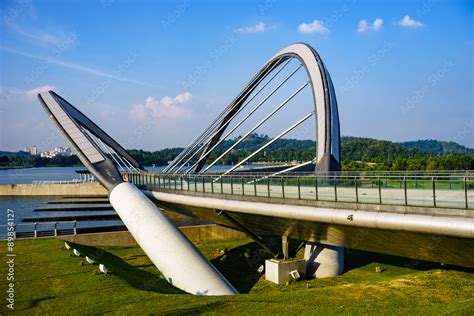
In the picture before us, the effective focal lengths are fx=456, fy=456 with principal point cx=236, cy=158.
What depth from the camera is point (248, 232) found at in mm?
20984

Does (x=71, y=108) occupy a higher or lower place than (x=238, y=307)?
higher

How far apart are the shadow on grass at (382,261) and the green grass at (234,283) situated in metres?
0.05

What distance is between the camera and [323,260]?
20.0 meters

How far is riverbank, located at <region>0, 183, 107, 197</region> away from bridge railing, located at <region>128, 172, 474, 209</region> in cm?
4640

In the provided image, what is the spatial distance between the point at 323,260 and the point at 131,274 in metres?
8.25

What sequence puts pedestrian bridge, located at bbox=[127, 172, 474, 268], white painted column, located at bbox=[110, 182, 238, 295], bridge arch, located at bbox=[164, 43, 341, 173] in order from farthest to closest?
bridge arch, located at bbox=[164, 43, 341, 173], white painted column, located at bbox=[110, 182, 238, 295], pedestrian bridge, located at bbox=[127, 172, 474, 268]

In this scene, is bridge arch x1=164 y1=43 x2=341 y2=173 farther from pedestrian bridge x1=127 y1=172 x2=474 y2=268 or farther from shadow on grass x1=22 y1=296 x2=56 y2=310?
shadow on grass x1=22 y1=296 x2=56 y2=310

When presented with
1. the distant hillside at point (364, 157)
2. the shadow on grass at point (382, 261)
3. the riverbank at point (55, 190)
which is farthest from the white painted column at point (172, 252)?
the riverbank at point (55, 190)

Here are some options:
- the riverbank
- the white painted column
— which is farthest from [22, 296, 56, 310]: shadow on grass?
the riverbank

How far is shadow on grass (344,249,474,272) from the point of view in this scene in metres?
20.1

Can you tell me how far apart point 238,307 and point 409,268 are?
11420mm

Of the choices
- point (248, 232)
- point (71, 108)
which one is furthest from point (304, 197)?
point (71, 108)

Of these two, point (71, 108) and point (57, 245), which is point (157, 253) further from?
point (71, 108)

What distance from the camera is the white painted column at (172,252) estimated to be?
15734mm
